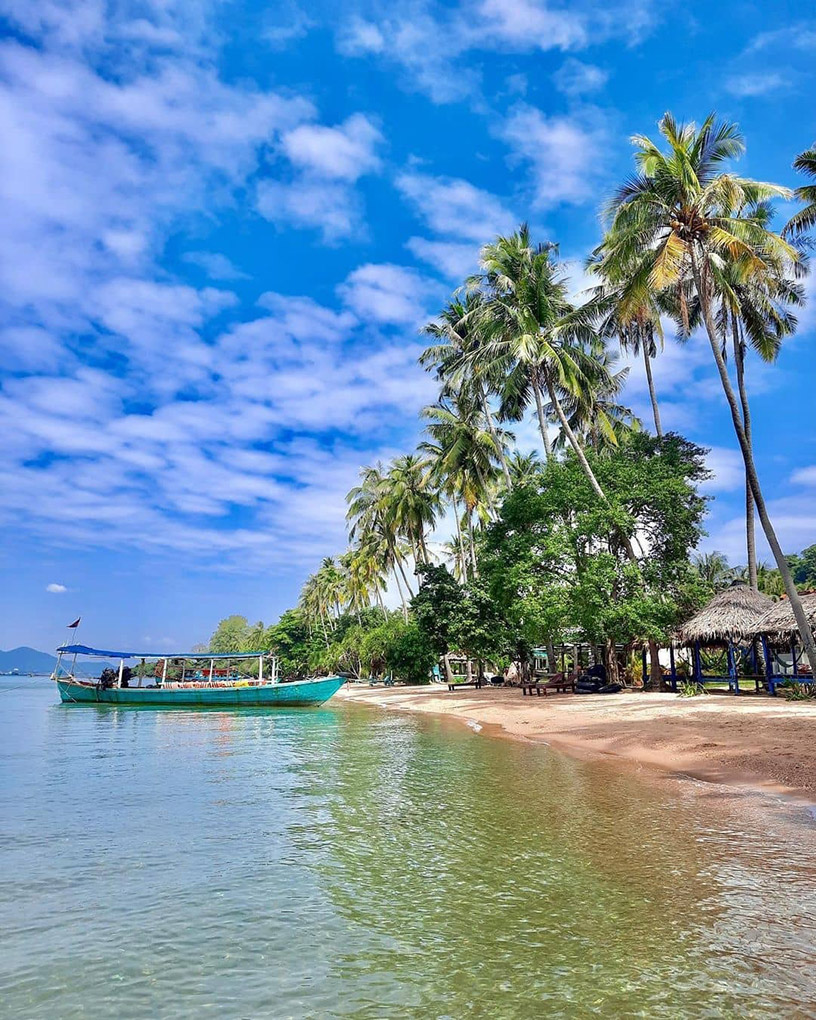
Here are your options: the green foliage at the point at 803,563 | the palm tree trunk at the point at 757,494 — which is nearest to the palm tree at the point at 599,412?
the palm tree trunk at the point at 757,494

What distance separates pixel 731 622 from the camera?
776 inches

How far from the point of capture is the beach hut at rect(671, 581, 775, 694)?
1961cm

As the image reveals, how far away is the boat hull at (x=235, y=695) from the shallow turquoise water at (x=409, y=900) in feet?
56.7

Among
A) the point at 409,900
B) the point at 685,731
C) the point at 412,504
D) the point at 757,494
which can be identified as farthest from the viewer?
the point at 412,504

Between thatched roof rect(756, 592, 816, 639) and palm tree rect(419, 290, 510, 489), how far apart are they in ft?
38.2

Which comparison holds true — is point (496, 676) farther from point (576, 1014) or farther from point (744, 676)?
point (576, 1014)

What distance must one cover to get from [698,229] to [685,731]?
12465mm

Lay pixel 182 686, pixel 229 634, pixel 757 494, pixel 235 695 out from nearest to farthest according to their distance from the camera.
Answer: pixel 757 494 → pixel 235 695 → pixel 182 686 → pixel 229 634

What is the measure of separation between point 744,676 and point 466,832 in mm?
18132

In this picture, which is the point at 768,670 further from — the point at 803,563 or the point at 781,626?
the point at 803,563

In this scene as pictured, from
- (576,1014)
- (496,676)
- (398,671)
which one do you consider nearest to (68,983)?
(576,1014)

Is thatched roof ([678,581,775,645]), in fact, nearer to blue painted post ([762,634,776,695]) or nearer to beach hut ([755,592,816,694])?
beach hut ([755,592,816,694])

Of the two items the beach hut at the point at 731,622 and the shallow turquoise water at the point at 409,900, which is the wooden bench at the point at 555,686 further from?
the shallow turquoise water at the point at 409,900

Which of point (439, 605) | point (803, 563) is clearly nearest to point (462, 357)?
point (439, 605)
